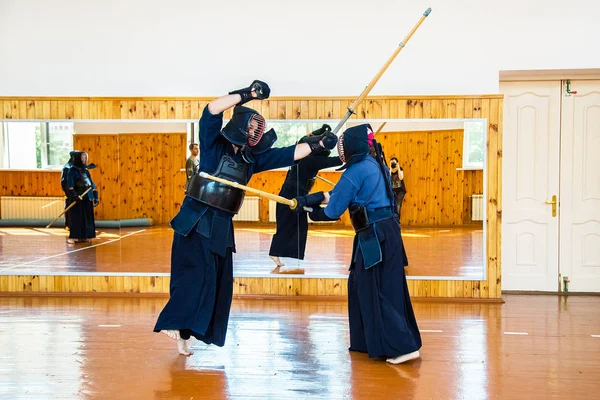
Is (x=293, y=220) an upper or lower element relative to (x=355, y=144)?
lower

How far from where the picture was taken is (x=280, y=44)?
6895 millimetres

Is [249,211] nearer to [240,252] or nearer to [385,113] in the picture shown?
[240,252]

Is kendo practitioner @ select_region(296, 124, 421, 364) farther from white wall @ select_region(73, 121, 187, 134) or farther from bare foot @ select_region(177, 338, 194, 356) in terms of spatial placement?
white wall @ select_region(73, 121, 187, 134)

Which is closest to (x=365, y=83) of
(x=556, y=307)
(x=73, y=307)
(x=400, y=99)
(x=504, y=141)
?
(x=400, y=99)

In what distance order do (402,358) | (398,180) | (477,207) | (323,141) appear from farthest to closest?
(477,207), (398,180), (323,141), (402,358)

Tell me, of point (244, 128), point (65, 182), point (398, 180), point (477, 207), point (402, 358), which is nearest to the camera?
point (244, 128)

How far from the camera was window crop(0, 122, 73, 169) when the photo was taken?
271 inches

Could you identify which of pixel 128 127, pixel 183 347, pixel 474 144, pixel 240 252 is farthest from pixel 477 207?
pixel 128 127

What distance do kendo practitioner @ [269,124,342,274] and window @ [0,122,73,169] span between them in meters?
2.23

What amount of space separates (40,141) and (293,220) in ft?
8.71

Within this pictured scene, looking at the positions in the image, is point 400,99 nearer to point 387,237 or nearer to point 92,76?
point 387,237

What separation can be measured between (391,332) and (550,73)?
371 cm

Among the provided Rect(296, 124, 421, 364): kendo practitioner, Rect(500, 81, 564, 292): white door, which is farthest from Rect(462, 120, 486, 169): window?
Rect(296, 124, 421, 364): kendo practitioner

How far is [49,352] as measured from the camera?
484 cm
